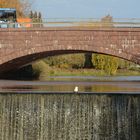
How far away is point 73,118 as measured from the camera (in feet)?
84.8

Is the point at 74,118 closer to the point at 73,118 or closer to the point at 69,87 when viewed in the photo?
the point at 73,118

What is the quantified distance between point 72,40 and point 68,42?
312 mm

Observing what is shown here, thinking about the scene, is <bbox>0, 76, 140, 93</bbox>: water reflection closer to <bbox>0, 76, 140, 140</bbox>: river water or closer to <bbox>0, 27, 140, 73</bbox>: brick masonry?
<bbox>0, 27, 140, 73</bbox>: brick masonry

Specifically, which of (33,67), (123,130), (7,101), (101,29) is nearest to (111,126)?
(123,130)

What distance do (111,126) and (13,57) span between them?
1722 centimetres

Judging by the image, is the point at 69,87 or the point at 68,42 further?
the point at 68,42

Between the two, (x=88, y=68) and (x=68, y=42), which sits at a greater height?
(x=68, y=42)

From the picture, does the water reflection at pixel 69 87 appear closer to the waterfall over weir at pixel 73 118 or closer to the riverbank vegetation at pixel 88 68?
the waterfall over weir at pixel 73 118

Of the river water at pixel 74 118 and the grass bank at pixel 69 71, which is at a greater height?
the river water at pixel 74 118

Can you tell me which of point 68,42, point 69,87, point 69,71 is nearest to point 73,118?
point 69,87

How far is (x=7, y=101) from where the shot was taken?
2652 centimetres

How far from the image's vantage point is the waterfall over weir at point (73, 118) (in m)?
25.4

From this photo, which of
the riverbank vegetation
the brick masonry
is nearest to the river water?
the brick masonry

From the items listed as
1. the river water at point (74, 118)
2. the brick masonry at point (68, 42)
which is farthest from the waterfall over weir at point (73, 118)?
the brick masonry at point (68, 42)
